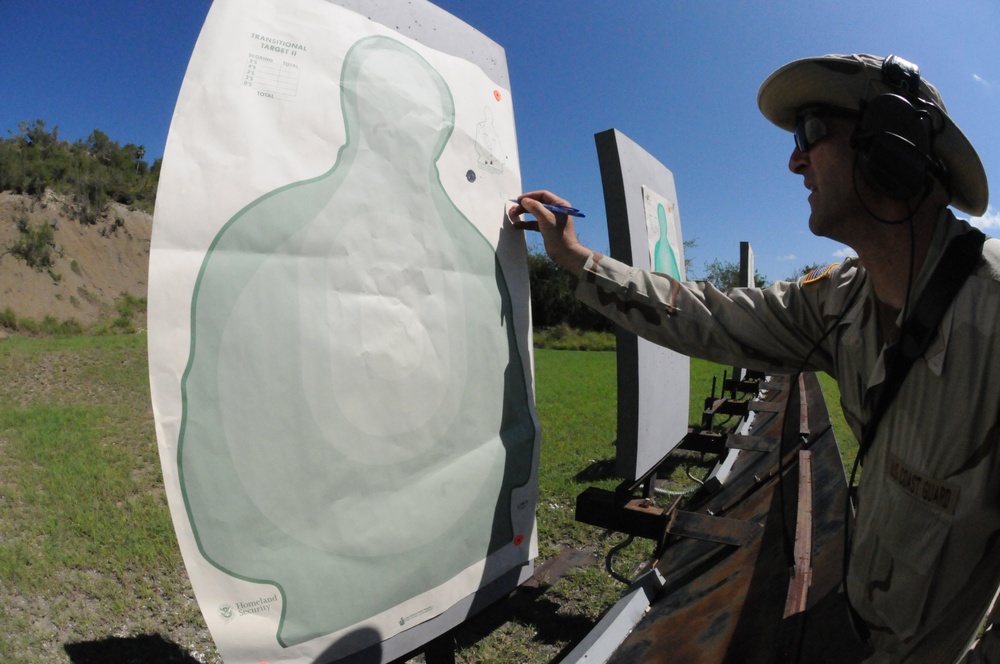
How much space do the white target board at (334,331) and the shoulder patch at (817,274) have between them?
820 mm

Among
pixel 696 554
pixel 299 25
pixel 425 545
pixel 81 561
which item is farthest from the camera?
pixel 81 561

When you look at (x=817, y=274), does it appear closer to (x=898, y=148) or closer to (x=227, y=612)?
(x=898, y=148)

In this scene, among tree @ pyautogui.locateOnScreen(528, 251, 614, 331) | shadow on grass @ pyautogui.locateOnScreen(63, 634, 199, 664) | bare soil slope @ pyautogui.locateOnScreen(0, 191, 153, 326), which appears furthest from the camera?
tree @ pyautogui.locateOnScreen(528, 251, 614, 331)

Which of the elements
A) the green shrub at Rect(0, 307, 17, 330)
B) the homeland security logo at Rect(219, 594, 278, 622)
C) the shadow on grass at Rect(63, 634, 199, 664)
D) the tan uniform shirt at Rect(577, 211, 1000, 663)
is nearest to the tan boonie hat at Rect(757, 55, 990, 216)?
the tan uniform shirt at Rect(577, 211, 1000, 663)

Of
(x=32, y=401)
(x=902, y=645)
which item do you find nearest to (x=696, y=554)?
(x=902, y=645)

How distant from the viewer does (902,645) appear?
0.97m

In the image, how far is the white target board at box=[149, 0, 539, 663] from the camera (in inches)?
30.8

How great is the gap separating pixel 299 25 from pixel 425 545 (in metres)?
0.99

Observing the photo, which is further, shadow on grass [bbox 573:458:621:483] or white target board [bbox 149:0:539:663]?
shadow on grass [bbox 573:458:621:483]

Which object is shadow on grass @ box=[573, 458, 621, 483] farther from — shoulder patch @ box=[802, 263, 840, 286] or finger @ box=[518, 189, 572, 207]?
finger @ box=[518, 189, 572, 207]

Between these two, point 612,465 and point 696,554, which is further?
point 612,465

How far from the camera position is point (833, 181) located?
1.12 metres

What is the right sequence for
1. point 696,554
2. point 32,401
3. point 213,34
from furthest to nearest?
point 32,401 → point 696,554 → point 213,34

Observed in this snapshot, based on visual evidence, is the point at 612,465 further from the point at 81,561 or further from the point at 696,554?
the point at 81,561
